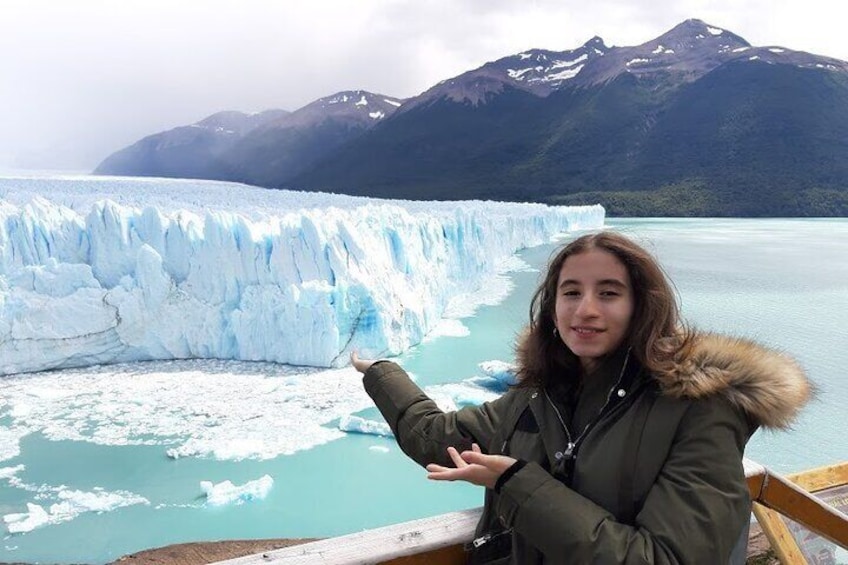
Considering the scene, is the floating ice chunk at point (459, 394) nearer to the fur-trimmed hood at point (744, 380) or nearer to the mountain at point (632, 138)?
the fur-trimmed hood at point (744, 380)

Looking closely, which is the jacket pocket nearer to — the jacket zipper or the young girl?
the young girl

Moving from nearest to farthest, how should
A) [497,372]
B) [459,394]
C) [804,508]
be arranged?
[804,508], [459,394], [497,372]

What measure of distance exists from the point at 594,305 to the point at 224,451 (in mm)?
4875

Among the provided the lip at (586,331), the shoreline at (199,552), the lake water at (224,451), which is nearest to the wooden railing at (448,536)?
the lip at (586,331)

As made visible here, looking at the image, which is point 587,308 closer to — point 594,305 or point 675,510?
point 594,305

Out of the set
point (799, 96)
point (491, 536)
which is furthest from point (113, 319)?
point (799, 96)

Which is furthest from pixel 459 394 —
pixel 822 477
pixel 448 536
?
pixel 448 536

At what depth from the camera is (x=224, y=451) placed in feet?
16.8

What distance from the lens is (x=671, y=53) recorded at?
68.2 meters

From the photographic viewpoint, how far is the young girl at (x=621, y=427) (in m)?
0.71

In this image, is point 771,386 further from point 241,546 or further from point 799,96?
point 799,96

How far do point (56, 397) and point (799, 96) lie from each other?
56897 mm

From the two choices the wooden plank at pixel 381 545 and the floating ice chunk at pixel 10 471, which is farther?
the floating ice chunk at pixel 10 471

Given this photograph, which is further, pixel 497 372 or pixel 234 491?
pixel 497 372
